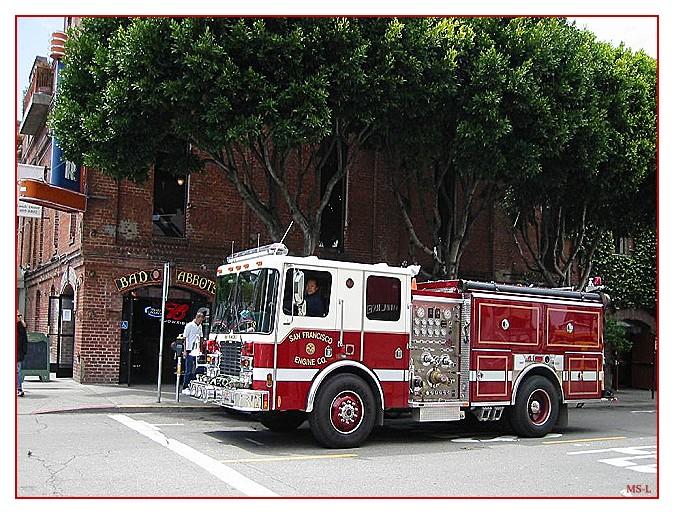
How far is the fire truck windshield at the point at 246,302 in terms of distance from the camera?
11195mm

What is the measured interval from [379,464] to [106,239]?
1173cm

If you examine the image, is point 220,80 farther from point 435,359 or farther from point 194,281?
point 194,281

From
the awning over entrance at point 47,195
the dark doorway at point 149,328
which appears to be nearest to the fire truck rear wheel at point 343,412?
the dark doorway at point 149,328

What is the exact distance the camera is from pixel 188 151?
1753 cm

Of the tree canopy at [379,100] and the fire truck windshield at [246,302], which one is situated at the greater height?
the tree canopy at [379,100]

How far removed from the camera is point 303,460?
10.4 meters

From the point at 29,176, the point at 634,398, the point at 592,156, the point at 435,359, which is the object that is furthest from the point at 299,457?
the point at 634,398

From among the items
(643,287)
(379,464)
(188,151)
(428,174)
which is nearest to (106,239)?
(188,151)

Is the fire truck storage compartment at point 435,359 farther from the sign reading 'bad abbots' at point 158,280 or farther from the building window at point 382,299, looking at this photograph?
the sign reading 'bad abbots' at point 158,280

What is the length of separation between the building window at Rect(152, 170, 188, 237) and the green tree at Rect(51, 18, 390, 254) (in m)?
5.14

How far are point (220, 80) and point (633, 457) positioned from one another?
874cm

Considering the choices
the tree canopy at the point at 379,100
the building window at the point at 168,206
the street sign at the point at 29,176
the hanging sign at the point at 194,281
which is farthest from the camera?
the building window at the point at 168,206

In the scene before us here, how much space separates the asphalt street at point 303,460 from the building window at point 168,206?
6.74 metres

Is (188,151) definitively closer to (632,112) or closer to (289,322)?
(289,322)
